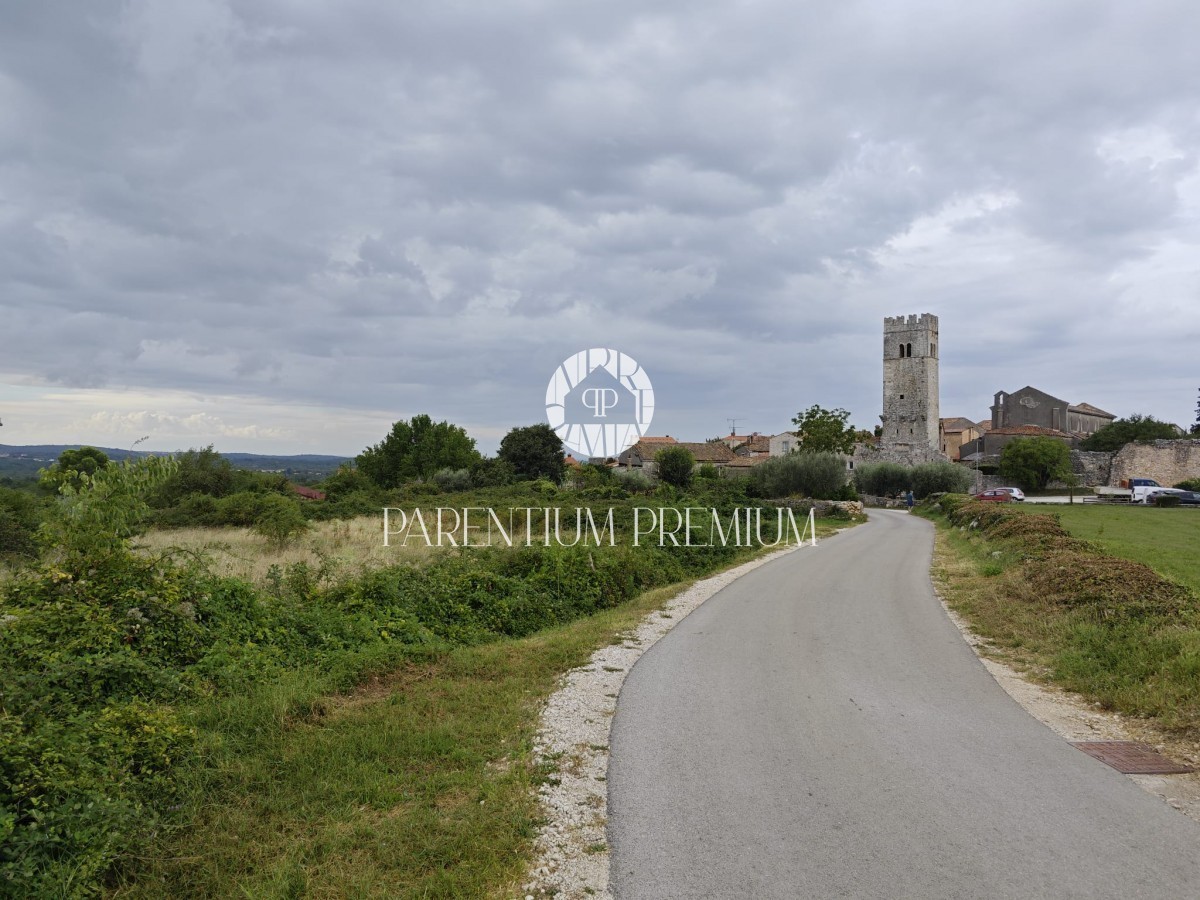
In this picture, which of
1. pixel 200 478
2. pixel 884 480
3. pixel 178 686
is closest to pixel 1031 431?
pixel 884 480

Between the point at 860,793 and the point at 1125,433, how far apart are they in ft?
290

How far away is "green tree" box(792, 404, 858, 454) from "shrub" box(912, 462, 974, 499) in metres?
12.8

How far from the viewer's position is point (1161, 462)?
193 ft

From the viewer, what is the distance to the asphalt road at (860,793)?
4.11 meters

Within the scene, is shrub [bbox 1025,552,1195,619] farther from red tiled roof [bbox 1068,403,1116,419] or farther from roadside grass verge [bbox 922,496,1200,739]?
red tiled roof [bbox 1068,403,1116,419]

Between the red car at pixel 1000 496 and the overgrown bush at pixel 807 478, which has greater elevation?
the overgrown bush at pixel 807 478

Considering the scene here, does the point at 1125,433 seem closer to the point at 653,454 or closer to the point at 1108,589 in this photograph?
the point at 653,454

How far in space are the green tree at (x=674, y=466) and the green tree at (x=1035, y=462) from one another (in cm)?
2574

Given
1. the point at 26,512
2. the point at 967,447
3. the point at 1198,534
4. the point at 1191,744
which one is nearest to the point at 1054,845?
the point at 1191,744

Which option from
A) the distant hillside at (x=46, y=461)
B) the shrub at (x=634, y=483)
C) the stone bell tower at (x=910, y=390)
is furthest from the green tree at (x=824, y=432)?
the distant hillside at (x=46, y=461)

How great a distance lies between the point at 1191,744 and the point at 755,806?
4.07 m

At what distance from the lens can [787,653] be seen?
9.53 m

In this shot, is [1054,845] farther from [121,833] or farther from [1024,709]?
[121,833]

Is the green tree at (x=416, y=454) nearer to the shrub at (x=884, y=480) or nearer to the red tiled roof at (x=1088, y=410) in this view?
the shrub at (x=884, y=480)
